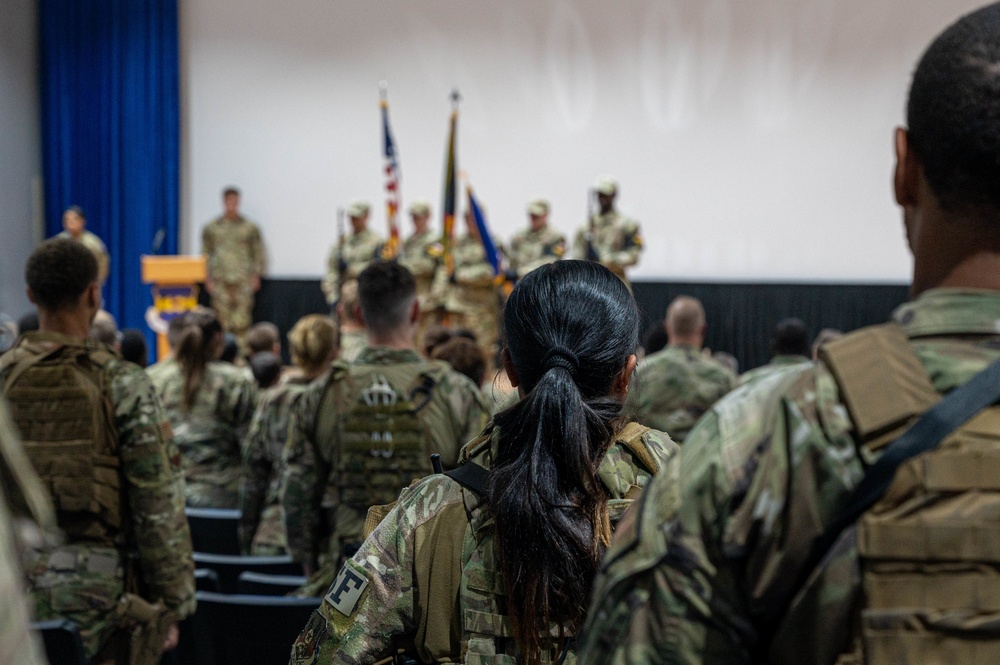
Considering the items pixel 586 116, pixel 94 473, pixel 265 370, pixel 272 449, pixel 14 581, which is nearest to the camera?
pixel 14 581

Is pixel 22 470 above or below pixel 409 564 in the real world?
above

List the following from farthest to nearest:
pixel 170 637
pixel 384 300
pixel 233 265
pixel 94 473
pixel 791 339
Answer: pixel 233 265
pixel 791 339
pixel 384 300
pixel 170 637
pixel 94 473

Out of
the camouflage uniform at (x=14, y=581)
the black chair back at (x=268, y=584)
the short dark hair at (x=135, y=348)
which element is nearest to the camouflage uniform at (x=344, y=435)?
the black chair back at (x=268, y=584)

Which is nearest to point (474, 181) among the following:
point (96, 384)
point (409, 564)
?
point (96, 384)

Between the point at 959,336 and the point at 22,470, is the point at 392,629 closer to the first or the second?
the point at 22,470

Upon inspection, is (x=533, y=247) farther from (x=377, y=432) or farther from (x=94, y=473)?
(x=94, y=473)

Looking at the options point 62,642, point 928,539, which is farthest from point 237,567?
point 928,539

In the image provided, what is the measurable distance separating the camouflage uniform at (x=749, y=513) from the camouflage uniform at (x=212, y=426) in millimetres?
3518

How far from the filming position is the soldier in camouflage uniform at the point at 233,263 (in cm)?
1186

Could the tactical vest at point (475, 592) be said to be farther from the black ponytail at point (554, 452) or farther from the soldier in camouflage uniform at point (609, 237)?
the soldier in camouflage uniform at point (609, 237)

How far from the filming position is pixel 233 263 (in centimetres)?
1196

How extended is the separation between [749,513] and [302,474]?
7.34 feet

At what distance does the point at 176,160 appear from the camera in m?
12.9

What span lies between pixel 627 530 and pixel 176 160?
12770mm
